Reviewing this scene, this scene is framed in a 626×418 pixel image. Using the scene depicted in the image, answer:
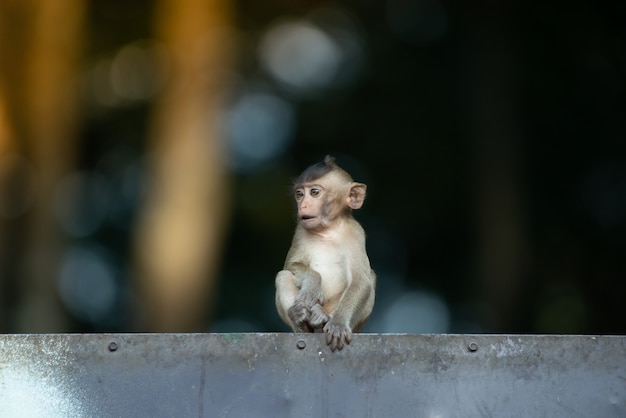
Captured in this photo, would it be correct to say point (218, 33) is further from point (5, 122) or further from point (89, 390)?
point (89, 390)

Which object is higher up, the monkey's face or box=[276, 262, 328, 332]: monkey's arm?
the monkey's face

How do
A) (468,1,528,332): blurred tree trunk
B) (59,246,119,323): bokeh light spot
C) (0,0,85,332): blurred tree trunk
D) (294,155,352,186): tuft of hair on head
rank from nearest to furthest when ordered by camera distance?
(294,155,352,186): tuft of hair on head < (0,0,85,332): blurred tree trunk < (468,1,528,332): blurred tree trunk < (59,246,119,323): bokeh light spot

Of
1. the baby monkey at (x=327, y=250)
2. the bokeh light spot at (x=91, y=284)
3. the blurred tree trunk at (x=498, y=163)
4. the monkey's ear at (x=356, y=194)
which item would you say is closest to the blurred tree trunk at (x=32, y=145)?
the bokeh light spot at (x=91, y=284)

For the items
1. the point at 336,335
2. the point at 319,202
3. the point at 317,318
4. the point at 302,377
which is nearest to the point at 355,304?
the point at 317,318

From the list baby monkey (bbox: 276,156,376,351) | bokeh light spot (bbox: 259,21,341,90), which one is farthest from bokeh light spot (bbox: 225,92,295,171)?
baby monkey (bbox: 276,156,376,351)

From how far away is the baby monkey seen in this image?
7.10 meters

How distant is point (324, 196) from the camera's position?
7.43 metres

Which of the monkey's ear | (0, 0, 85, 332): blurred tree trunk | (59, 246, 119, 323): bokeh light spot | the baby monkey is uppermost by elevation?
the monkey's ear

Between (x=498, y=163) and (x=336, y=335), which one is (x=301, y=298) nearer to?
(x=336, y=335)

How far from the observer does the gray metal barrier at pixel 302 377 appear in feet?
17.2

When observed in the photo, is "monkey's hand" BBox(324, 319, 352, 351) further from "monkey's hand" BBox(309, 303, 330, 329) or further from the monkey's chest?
the monkey's chest

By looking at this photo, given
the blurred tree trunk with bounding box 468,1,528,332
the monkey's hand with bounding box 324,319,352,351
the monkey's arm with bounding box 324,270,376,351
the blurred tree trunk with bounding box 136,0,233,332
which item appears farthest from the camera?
the blurred tree trunk with bounding box 468,1,528,332

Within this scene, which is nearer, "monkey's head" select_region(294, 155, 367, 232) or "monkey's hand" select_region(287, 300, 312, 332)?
"monkey's hand" select_region(287, 300, 312, 332)

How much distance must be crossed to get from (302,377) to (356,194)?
2355mm
